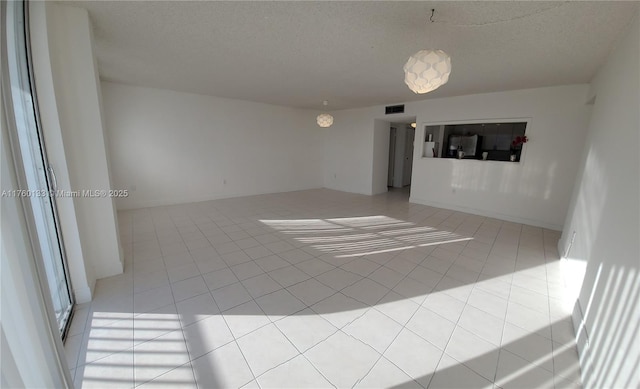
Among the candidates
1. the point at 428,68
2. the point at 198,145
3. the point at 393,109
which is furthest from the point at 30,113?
the point at 393,109

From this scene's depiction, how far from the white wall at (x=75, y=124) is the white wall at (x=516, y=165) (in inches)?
227

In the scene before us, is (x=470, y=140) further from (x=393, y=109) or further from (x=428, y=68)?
(x=428, y=68)

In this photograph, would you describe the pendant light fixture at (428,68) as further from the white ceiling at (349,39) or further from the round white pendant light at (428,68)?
the white ceiling at (349,39)

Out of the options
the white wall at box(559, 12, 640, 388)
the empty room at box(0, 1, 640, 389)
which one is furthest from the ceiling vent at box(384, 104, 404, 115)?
the white wall at box(559, 12, 640, 388)

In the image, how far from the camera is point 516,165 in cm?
453

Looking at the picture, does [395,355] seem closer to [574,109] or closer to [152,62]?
[152,62]

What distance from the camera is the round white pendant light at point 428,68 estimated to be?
1.87 metres

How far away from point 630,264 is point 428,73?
1669 millimetres

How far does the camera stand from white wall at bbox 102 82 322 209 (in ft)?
15.7

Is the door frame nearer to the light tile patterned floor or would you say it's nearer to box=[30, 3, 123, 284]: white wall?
box=[30, 3, 123, 284]: white wall

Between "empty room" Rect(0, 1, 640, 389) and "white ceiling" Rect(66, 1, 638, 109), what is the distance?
27 mm

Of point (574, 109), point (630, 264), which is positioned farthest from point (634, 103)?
point (574, 109)

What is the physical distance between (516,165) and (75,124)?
640cm

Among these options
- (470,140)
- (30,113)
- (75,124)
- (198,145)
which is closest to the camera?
(30,113)
